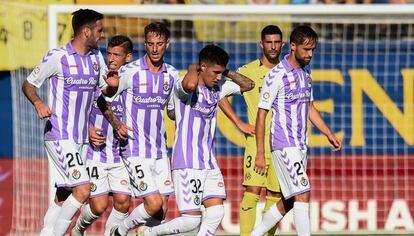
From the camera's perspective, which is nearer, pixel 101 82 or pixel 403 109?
pixel 101 82

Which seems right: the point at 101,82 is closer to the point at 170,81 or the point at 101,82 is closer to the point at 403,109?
the point at 170,81

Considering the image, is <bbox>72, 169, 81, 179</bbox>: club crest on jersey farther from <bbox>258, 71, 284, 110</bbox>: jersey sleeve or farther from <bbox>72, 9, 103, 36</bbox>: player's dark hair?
<bbox>258, 71, 284, 110</bbox>: jersey sleeve

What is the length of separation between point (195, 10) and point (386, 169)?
367 cm

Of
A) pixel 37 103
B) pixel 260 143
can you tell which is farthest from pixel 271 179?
pixel 37 103

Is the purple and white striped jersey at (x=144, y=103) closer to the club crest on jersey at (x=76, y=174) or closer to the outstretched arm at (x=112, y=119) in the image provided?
the outstretched arm at (x=112, y=119)

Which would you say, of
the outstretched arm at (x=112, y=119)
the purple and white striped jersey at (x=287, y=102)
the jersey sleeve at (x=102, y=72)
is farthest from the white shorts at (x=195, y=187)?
the jersey sleeve at (x=102, y=72)

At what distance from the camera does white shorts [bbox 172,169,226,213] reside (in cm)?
1049

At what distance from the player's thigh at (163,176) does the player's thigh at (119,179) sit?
2.40 feet

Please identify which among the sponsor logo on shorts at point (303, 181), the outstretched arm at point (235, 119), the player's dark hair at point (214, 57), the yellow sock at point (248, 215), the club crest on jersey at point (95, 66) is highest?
the player's dark hair at point (214, 57)

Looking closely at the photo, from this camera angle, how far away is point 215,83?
10516 millimetres

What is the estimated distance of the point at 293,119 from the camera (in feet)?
35.6

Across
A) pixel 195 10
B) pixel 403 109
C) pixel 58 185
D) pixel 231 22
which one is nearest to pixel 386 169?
pixel 403 109

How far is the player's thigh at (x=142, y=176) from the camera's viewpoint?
1091 cm

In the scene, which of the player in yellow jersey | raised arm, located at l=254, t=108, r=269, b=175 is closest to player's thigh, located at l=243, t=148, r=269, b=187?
the player in yellow jersey
